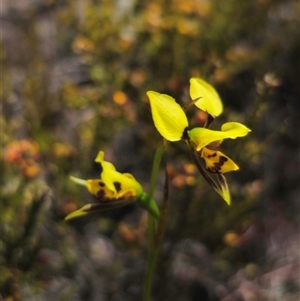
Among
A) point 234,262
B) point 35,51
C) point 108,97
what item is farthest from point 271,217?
point 35,51

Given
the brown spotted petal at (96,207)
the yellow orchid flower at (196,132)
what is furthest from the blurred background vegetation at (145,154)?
the yellow orchid flower at (196,132)

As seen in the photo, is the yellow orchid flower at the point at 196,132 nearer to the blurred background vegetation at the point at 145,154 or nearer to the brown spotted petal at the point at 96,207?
the brown spotted petal at the point at 96,207

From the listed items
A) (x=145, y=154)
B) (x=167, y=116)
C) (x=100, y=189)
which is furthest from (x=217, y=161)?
(x=145, y=154)

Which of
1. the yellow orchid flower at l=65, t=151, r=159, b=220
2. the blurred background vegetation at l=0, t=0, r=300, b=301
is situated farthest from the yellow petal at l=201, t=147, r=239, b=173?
the blurred background vegetation at l=0, t=0, r=300, b=301

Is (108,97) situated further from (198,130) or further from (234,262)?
(198,130)

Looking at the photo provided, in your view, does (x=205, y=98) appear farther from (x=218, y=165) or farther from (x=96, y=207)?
(x=96, y=207)

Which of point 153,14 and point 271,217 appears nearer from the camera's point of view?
point 271,217
